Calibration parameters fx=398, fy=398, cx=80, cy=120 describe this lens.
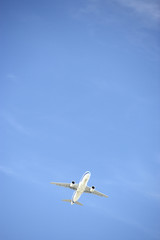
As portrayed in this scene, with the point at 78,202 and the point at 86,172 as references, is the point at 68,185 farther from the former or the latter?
the point at 86,172

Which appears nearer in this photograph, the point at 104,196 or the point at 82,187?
the point at 82,187

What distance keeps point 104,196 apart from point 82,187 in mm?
17028

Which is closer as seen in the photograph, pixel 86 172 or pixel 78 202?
pixel 86 172

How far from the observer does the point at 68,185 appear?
518 feet

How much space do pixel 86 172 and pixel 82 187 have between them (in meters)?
7.40

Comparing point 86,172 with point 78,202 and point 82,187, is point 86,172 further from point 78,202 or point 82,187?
point 78,202

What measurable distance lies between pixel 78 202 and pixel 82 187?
11086 mm

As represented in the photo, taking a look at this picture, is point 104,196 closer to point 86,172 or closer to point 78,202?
point 78,202

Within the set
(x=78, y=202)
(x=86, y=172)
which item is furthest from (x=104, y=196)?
(x=86, y=172)

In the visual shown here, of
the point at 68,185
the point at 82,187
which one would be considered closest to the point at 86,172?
the point at 82,187

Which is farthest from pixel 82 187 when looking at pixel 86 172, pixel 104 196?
pixel 104 196

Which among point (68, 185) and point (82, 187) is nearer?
point (82, 187)

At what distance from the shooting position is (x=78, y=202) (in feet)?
509

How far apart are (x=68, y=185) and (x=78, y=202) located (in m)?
7.85
